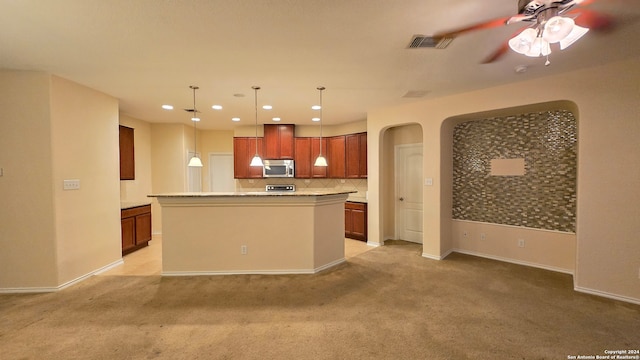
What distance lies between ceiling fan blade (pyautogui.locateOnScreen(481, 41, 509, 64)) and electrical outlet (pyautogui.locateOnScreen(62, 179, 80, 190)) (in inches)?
203

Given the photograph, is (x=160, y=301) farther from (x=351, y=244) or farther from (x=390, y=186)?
(x=390, y=186)

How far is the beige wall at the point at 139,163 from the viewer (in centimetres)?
545

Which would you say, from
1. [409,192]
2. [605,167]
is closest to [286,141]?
[409,192]

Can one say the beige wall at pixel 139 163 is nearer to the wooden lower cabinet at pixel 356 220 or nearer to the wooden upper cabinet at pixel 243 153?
the wooden upper cabinet at pixel 243 153

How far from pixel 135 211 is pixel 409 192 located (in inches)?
207

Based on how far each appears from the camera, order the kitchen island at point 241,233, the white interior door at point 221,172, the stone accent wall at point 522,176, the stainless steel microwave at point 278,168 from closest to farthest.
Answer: the kitchen island at point 241,233 < the stone accent wall at point 522,176 < the stainless steel microwave at point 278,168 < the white interior door at point 221,172

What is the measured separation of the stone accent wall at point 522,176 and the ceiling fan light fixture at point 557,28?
2755 mm

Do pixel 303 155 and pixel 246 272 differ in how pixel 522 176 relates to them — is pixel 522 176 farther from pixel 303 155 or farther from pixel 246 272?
pixel 246 272

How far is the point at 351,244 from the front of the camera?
5309 millimetres

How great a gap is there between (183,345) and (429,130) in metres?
4.24

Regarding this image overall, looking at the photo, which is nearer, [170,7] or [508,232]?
[170,7]

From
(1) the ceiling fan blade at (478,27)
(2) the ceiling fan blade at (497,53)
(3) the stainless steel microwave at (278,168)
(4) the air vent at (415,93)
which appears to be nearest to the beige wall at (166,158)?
(3) the stainless steel microwave at (278,168)

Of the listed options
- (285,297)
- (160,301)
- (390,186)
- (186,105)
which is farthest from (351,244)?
(186,105)

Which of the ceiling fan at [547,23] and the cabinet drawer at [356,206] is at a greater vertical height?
the ceiling fan at [547,23]
